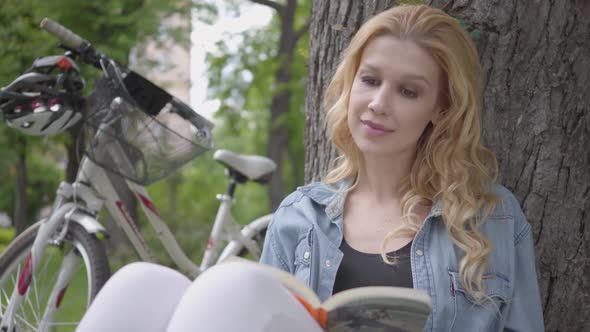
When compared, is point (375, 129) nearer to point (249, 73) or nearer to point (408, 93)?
point (408, 93)

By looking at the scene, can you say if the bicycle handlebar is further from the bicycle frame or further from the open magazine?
the open magazine

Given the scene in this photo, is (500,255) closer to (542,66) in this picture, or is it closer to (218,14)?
(542,66)

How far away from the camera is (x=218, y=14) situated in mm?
10133

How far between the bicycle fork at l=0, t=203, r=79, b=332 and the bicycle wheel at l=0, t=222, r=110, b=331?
0.10 ft

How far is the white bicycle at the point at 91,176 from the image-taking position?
3.77 m

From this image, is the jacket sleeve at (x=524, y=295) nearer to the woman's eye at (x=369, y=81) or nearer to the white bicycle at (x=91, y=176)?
the woman's eye at (x=369, y=81)

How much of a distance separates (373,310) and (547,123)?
3.77 ft

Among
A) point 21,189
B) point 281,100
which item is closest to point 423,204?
point 21,189

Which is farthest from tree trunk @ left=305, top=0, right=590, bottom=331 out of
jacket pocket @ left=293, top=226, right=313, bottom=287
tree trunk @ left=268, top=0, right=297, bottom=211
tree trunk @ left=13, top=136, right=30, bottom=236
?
tree trunk @ left=268, top=0, right=297, bottom=211

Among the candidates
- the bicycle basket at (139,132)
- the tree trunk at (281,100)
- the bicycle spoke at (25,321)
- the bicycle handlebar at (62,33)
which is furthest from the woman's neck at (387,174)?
the tree trunk at (281,100)

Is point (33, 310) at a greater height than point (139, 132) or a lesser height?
lesser

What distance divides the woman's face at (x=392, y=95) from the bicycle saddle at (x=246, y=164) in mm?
2384

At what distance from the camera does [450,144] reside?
7.47 ft

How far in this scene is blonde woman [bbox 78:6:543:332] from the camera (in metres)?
2.15
